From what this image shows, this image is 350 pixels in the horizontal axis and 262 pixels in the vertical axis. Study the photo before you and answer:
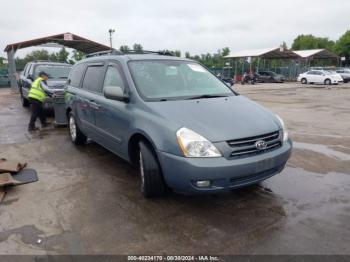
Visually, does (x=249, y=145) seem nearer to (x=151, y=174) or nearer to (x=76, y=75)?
(x=151, y=174)

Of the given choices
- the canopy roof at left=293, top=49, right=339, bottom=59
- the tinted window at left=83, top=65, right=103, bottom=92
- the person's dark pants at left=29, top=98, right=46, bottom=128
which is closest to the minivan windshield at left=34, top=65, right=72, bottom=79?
the person's dark pants at left=29, top=98, right=46, bottom=128

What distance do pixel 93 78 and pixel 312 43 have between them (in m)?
87.2

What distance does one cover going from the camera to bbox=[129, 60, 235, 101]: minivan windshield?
423cm

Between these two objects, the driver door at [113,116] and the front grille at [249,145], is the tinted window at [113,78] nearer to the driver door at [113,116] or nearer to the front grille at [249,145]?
the driver door at [113,116]

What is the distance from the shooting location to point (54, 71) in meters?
11.1

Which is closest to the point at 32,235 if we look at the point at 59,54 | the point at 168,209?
the point at 168,209

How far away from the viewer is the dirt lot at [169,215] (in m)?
2.99

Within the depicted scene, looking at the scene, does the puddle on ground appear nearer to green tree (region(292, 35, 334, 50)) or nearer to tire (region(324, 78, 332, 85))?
tire (region(324, 78, 332, 85))

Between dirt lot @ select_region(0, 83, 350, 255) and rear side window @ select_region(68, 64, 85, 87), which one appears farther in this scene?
rear side window @ select_region(68, 64, 85, 87)

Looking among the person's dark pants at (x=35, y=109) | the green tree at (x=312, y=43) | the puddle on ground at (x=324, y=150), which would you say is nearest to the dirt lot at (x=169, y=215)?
the puddle on ground at (x=324, y=150)

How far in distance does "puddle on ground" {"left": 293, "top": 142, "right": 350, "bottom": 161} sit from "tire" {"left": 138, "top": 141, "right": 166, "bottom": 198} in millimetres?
3638

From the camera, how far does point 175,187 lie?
3.48 m

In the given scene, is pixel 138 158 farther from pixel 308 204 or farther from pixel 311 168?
pixel 311 168

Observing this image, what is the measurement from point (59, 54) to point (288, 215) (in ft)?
164
